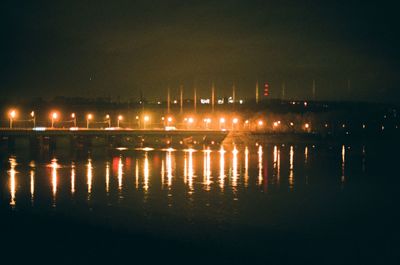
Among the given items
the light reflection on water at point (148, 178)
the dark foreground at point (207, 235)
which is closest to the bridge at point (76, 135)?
the light reflection on water at point (148, 178)

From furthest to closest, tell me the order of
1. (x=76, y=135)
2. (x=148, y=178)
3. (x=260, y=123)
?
(x=260, y=123) < (x=76, y=135) < (x=148, y=178)

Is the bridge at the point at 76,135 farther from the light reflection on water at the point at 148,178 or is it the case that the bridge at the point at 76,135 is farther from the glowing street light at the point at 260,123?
the glowing street light at the point at 260,123

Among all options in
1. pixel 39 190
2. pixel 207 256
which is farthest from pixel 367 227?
pixel 39 190

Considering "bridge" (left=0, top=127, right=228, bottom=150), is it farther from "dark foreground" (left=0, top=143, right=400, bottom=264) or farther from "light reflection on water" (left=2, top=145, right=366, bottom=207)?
"dark foreground" (left=0, top=143, right=400, bottom=264)

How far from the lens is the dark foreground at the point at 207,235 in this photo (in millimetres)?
18719

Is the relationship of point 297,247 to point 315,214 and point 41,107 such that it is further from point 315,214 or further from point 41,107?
point 41,107

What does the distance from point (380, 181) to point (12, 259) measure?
109ft

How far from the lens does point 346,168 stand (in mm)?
55875

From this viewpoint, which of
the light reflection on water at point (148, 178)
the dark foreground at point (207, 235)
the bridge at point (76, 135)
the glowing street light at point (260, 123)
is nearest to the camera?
the dark foreground at point (207, 235)

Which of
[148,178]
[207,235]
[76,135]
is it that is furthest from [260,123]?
[207,235]

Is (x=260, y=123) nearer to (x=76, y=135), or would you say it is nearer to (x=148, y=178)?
(x=76, y=135)

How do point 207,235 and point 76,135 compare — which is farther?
point 76,135

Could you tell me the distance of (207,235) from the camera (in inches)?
847

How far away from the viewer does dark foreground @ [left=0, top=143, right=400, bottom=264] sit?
18.7m
